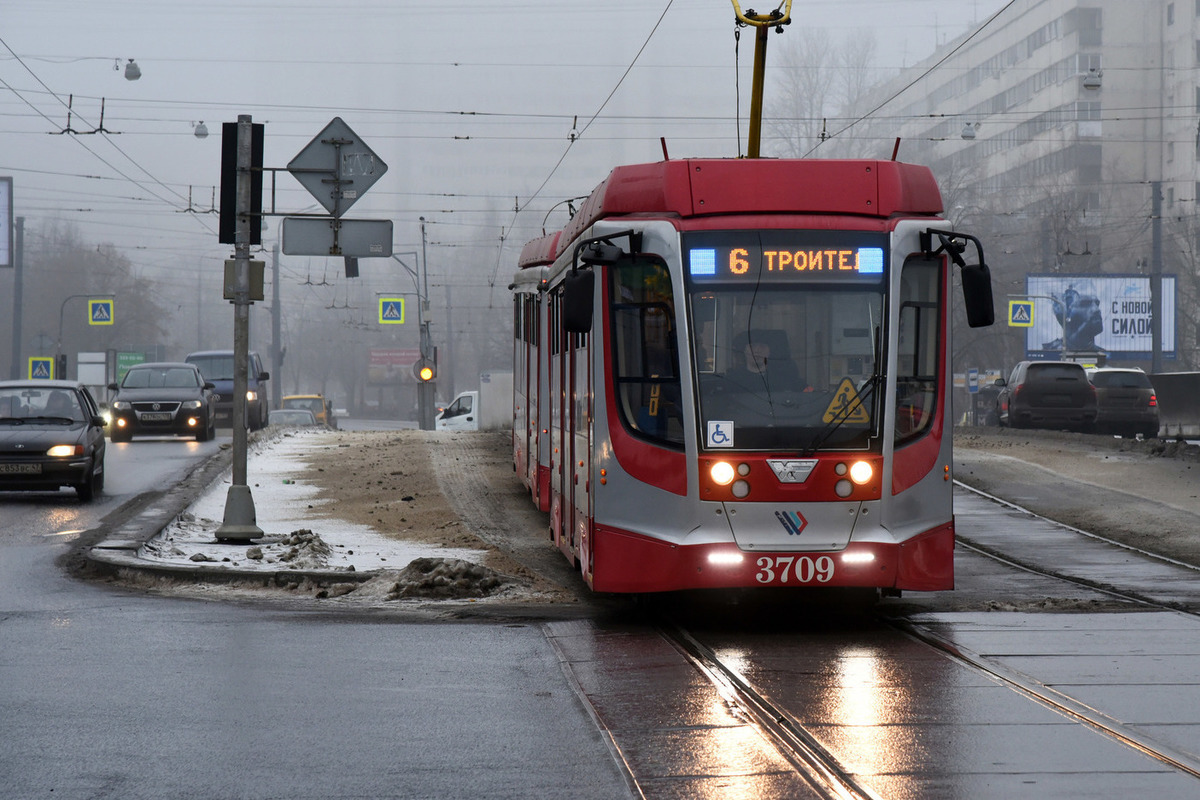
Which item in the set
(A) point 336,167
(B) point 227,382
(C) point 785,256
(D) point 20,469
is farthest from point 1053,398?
(C) point 785,256

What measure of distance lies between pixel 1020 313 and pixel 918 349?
51.1 metres

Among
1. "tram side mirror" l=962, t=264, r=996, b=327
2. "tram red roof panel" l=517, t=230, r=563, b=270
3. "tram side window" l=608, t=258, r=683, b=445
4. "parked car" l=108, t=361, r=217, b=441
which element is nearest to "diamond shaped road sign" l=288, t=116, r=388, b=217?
"tram red roof panel" l=517, t=230, r=563, b=270

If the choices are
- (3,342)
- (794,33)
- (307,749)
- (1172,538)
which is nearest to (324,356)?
(3,342)

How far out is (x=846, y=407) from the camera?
9.46 metres

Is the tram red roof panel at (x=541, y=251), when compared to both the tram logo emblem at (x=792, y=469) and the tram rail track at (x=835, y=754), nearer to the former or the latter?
the tram logo emblem at (x=792, y=469)

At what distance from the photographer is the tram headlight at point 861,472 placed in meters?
9.35

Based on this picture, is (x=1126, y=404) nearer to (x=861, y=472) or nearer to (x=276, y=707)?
(x=861, y=472)

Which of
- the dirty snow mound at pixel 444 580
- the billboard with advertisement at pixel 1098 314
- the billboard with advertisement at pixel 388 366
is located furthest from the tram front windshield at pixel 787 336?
the billboard with advertisement at pixel 388 366

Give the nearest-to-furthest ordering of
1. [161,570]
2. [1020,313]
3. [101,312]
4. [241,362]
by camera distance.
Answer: [161,570] → [241,362] → [1020,313] → [101,312]

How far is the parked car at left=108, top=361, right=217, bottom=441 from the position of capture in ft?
102

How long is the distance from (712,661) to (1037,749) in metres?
2.56

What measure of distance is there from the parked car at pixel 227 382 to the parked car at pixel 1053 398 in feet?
57.0

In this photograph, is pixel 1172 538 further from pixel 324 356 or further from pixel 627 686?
pixel 324 356

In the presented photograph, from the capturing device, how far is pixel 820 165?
9938 millimetres
